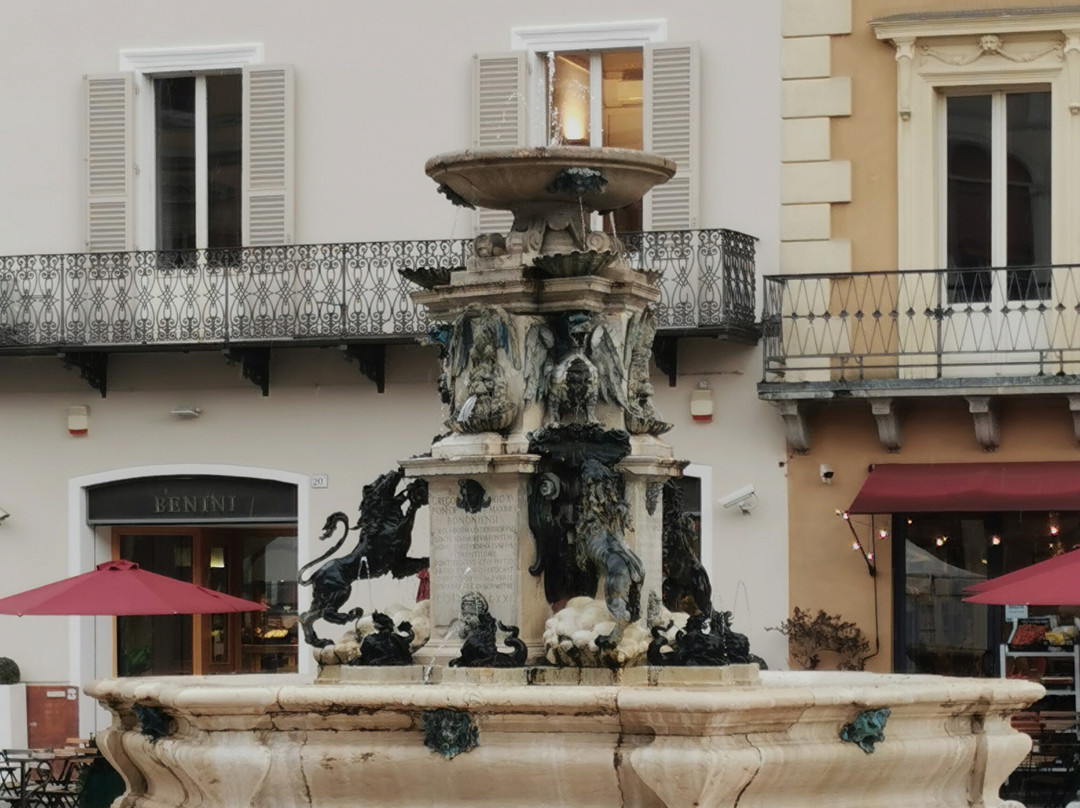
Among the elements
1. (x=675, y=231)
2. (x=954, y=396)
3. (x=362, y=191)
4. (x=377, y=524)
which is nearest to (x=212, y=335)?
(x=362, y=191)

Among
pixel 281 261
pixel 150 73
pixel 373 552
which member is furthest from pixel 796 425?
pixel 373 552

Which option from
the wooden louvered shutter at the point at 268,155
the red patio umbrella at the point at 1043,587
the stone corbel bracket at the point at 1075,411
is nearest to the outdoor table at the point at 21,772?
the wooden louvered shutter at the point at 268,155

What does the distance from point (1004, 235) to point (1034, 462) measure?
195 centimetres

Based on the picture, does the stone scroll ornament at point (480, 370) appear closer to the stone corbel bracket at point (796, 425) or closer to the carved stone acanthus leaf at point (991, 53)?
the stone corbel bracket at point (796, 425)

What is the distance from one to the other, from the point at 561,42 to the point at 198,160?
11.7 ft

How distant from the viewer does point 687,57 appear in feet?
84.0

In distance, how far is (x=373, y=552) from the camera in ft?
51.0

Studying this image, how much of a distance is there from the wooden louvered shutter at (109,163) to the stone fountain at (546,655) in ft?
37.7

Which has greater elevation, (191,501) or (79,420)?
(79,420)

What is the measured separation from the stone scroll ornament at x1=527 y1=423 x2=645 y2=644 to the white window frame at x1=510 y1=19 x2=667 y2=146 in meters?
11.2

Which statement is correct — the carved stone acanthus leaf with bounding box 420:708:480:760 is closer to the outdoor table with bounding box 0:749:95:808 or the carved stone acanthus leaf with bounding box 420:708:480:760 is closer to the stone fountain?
the stone fountain

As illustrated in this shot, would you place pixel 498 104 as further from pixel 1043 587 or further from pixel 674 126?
pixel 1043 587

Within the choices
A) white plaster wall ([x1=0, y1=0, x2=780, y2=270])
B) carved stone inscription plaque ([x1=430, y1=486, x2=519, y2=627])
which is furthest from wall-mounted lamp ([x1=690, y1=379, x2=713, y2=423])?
carved stone inscription plaque ([x1=430, y1=486, x2=519, y2=627])

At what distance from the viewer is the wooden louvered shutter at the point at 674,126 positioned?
25.5 metres
